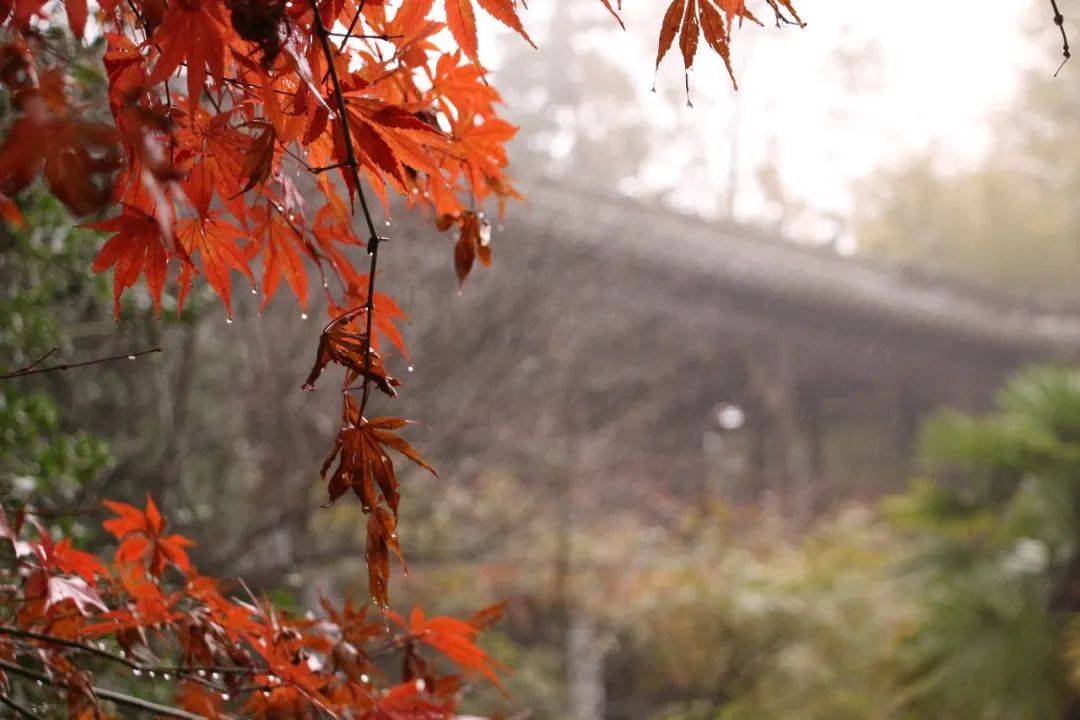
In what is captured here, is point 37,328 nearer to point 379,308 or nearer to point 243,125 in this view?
point 379,308

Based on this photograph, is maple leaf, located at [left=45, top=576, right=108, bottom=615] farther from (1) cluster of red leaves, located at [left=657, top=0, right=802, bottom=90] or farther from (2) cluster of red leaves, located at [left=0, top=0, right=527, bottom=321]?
(1) cluster of red leaves, located at [left=657, top=0, right=802, bottom=90]

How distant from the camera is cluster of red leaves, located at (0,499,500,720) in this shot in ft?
3.09

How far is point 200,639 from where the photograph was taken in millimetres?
1048

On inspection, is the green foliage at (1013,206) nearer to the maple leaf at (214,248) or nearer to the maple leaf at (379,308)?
the maple leaf at (379,308)

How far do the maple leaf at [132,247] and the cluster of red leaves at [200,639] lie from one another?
0.30m

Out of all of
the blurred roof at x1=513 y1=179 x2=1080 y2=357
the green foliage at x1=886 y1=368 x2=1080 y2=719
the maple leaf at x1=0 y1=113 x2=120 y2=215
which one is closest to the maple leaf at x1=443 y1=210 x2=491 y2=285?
the maple leaf at x1=0 y1=113 x2=120 y2=215

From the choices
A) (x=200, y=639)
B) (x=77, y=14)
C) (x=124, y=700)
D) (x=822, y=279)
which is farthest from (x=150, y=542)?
(x=822, y=279)

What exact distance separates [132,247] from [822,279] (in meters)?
7.35

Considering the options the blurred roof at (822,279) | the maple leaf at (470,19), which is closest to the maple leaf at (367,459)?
the maple leaf at (470,19)

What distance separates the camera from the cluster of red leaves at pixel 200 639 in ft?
3.09

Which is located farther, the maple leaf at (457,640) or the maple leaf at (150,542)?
the maple leaf at (150,542)

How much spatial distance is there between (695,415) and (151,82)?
751 cm

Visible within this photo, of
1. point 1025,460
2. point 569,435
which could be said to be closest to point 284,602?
point 569,435

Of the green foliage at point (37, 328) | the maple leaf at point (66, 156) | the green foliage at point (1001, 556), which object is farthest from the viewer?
the green foliage at point (1001, 556)
